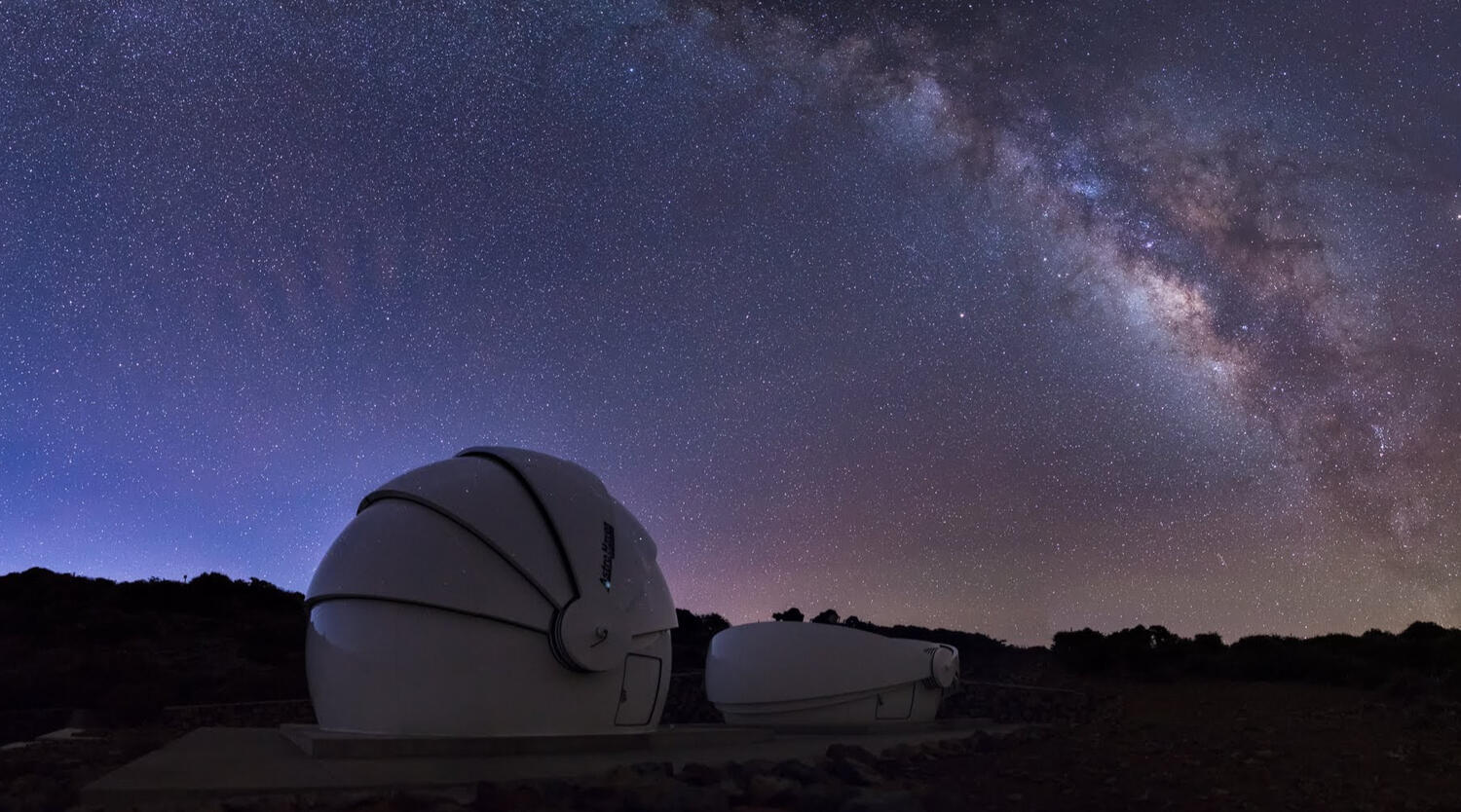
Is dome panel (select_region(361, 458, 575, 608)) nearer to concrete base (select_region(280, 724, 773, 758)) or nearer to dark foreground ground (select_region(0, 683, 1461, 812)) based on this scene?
concrete base (select_region(280, 724, 773, 758))

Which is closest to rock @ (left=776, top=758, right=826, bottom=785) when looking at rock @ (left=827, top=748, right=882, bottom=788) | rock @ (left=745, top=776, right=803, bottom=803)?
rock @ (left=827, top=748, right=882, bottom=788)

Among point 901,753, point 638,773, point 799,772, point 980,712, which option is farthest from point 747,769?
point 980,712

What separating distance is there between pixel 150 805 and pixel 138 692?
15.8 meters

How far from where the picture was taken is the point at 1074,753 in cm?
954

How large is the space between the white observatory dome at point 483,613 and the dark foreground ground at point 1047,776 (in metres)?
2.31

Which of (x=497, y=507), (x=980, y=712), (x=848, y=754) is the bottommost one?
(x=980, y=712)

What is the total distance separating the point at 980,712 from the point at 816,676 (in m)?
9.94

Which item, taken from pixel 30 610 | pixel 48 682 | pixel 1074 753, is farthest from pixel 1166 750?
pixel 30 610

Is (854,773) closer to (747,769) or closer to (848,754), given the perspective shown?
(747,769)

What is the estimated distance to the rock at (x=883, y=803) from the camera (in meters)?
5.77

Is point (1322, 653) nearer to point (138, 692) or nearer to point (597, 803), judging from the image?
point (597, 803)

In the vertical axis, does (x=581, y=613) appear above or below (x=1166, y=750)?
above

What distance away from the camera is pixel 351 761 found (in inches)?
333

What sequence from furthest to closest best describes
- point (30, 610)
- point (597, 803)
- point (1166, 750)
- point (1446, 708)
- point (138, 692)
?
1. point (30, 610)
2. point (138, 692)
3. point (1446, 708)
4. point (1166, 750)
5. point (597, 803)
